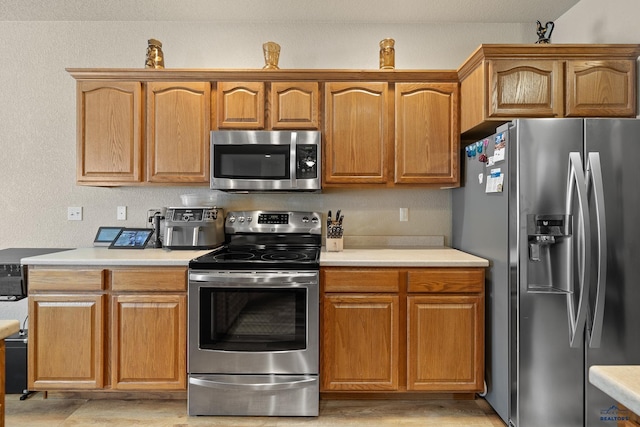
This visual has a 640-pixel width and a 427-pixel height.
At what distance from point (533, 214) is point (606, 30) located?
1408mm

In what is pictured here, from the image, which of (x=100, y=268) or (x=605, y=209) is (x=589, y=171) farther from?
(x=100, y=268)

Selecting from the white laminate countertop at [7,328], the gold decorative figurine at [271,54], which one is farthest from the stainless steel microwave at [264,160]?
the white laminate countertop at [7,328]

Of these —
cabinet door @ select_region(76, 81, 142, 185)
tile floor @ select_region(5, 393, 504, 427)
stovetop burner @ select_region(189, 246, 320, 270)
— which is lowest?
tile floor @ select_region(5, 393, 504, 427)

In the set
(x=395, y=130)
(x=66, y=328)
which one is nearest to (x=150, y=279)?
(x=66, y=328)

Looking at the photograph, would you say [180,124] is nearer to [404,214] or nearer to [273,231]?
[273,231]

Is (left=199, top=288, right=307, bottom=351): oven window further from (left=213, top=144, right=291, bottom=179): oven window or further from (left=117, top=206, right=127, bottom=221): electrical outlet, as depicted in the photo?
(left=117, top=206, right=127, bottom=221): electrical outlet

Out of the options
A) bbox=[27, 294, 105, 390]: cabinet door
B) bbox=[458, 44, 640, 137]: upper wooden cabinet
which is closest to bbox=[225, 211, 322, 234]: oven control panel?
bbox=[27, 294, 105, 390]: cabinet door

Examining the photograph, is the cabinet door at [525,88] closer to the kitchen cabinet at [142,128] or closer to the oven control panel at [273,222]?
the oven control panel at [273,222]

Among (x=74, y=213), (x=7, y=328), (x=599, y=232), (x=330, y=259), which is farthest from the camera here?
(x=74, y=213)

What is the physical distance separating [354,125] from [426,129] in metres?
0.49

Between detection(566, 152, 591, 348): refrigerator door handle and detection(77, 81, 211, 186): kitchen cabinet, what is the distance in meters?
2.14

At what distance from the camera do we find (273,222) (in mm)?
2949

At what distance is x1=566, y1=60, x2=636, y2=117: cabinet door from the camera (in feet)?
7.58

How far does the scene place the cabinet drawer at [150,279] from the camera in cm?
234
